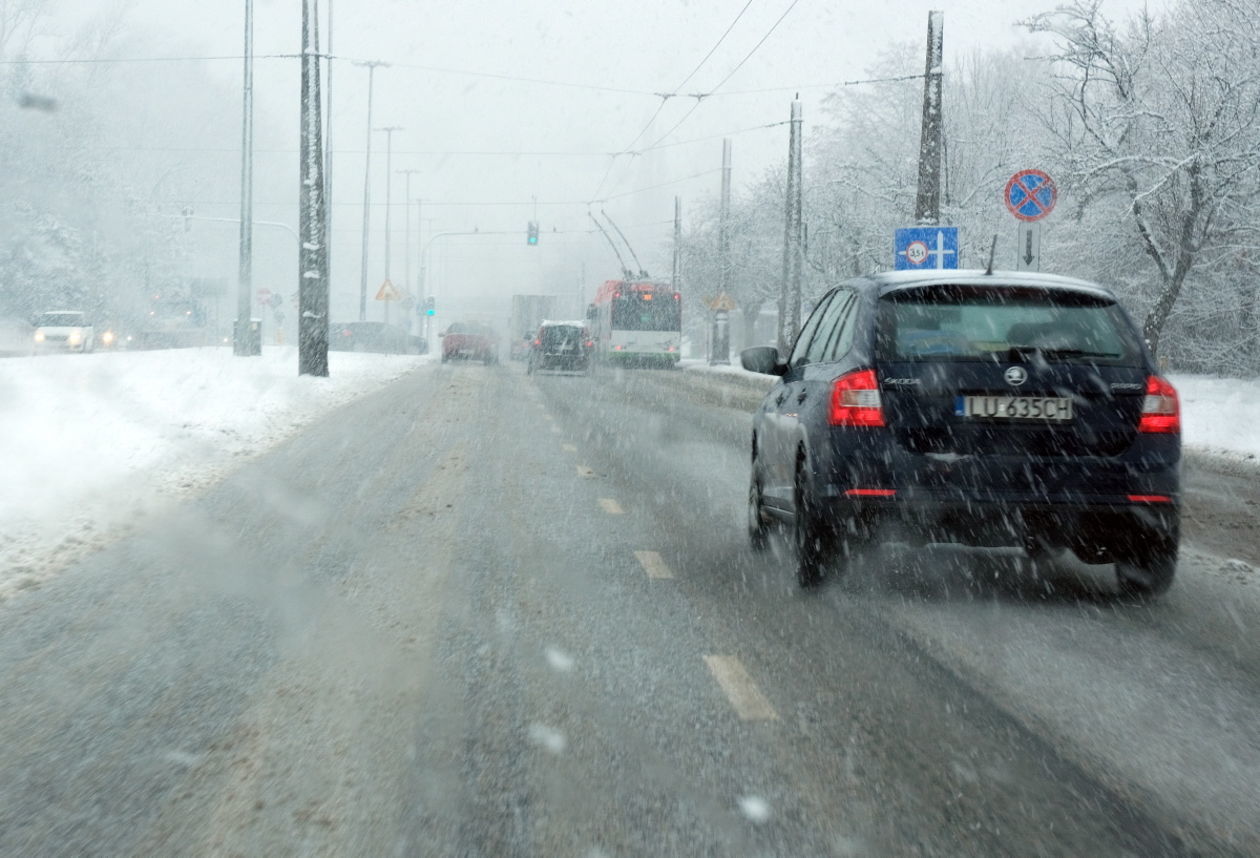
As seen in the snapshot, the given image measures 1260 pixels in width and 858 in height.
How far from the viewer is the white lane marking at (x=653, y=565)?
7.79 m

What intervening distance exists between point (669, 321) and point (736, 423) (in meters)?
33.7

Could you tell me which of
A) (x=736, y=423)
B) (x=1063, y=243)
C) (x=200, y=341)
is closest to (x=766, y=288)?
(x=200, y=341)

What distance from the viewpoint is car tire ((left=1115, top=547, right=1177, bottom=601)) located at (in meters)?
7.02

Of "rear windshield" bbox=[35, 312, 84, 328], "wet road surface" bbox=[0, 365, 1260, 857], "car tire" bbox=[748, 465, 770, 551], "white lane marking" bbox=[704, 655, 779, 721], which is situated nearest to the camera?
"wet road surface" bbox=[0, 365, 1260, 857]

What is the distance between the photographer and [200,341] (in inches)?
2790

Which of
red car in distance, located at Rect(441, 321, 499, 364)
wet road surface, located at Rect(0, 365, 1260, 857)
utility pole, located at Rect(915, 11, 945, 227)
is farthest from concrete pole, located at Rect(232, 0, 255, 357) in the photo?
wet road surface, located at Rect(0, 365, 1260, 857)

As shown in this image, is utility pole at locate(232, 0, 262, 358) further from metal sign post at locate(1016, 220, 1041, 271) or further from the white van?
metal sign post at locate(1016, 220, 1041, 271)

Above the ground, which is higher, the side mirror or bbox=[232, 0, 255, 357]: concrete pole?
bbox=[232, 0, 255, 357]: concrete pole

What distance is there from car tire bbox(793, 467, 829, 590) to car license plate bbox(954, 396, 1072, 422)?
0.82 m

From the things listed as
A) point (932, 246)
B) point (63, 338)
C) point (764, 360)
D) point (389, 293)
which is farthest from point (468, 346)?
point (764, 360)

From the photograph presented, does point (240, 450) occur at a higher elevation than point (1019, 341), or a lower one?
lower

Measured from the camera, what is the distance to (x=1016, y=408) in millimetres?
6758

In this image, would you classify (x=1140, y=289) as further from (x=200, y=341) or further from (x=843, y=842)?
(x=200, y=341)

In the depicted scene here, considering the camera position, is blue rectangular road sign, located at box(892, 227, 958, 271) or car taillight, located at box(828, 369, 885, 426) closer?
car taillight, located at box(828, 369, 885, 426)
